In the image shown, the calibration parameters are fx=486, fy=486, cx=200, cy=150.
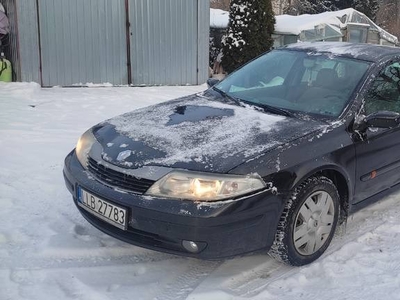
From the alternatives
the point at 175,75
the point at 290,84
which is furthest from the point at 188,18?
the point at 290,84

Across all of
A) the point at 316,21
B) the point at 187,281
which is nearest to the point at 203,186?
the point at 187,281

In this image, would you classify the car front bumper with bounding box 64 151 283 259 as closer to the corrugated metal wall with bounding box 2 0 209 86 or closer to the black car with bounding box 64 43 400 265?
the black car with bounding box 64 43 400 265

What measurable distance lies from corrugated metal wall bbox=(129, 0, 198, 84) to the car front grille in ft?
25.4

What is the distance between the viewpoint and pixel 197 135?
10.9ft

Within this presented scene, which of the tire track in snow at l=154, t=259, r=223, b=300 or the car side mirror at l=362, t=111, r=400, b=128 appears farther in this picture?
the car side mirror at l=362, t=111, r=400, b=128

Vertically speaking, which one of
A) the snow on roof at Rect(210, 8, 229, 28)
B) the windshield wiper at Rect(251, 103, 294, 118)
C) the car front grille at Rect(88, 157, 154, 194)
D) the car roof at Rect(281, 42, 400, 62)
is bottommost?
the car front grille at Rect(88, 157, 154, 194)

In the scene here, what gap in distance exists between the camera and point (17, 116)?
7.25m

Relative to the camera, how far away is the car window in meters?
3.77

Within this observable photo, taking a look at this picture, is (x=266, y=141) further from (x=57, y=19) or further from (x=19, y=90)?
(x=57, y=19)

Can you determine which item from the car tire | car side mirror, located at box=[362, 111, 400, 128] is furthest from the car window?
the car tire

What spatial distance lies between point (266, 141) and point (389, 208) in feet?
5.82

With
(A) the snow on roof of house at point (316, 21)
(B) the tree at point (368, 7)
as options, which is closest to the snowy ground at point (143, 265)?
(A) the snow on roof of house at point (316, 21)

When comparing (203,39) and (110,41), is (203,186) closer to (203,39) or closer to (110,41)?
(110,41)

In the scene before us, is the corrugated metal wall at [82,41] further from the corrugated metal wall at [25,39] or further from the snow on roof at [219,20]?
the snow on roof at [219,20]
